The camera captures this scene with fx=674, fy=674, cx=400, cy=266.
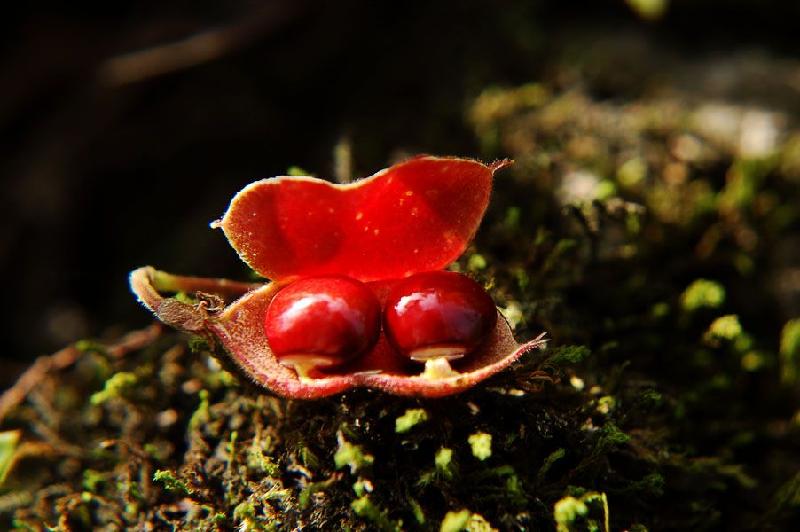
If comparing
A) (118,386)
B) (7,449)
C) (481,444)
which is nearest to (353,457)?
(481,444)

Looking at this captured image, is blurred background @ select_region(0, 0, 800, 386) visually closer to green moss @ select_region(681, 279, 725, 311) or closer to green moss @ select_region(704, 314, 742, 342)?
green moss @ select_region(681, 279, 725, 311)

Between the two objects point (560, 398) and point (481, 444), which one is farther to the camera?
point (560, 398)

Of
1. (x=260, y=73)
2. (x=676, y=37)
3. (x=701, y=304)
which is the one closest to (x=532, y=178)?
(x=701, y=304)

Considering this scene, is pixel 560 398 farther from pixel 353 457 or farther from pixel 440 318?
pixel 353 457

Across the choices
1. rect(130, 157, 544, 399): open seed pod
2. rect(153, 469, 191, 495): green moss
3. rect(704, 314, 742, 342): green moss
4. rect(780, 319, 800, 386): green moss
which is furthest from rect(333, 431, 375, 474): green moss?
rect(780, 319, 800, 386): green moss

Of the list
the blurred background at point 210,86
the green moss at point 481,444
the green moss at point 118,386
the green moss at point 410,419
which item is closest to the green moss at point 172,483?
the green moss at point 118,386

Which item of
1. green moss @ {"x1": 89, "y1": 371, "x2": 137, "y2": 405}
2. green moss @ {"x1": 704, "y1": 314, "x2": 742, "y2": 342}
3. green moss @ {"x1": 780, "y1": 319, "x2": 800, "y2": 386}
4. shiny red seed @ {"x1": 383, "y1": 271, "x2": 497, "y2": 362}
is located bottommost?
green moss @ {"x1": 780, "y1": 319, "x2": 800, "y2": 386}

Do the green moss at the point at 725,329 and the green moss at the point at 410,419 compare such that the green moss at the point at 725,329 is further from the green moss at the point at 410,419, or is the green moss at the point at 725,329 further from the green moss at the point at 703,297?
the green moss at the point at 410,419

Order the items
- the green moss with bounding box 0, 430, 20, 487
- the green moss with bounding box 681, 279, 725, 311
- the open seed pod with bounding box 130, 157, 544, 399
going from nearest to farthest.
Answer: the open seed pod with bounding box 130, 157, 544, 399, the green moss with bounding box 0, 430, 20, 487, the green moss with bounding box 681, 279, 725, 311
